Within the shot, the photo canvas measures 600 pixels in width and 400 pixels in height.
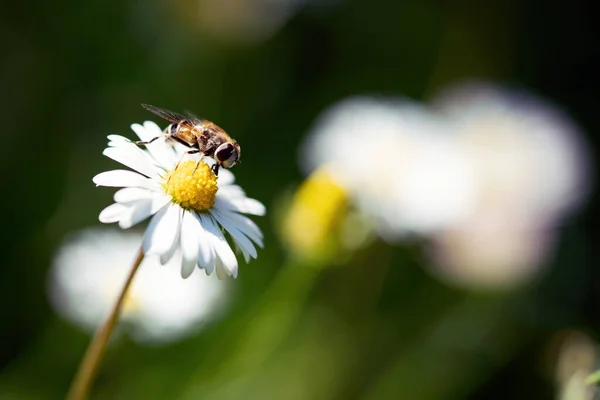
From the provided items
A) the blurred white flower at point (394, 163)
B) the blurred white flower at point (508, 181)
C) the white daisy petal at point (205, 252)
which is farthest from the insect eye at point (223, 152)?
the blurred white flower at point (508, 181)

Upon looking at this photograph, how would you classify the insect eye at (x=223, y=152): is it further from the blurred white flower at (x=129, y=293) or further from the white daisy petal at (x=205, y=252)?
the blurred white flower at (x=129, y=293)

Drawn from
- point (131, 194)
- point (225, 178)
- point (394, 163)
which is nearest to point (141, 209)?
point (131, 194)

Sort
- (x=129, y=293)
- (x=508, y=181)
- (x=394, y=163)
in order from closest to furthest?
(x=129, y=293) → (x=394, y=163) → (x=508, y=181)

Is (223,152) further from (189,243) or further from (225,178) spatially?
(189,243)

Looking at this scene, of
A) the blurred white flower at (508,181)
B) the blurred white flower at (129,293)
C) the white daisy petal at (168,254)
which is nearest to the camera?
the white daisy petal at (168,254)

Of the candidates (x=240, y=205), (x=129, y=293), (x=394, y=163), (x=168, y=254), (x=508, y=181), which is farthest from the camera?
(x=508, y=181)

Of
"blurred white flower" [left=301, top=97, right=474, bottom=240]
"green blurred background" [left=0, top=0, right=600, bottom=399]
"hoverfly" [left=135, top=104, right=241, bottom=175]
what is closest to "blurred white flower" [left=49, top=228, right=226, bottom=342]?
"green blurred background" [left=0, top=0, right=600, bottom=399]

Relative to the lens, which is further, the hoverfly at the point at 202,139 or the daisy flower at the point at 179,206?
the hoverfly at the point at 202,139
